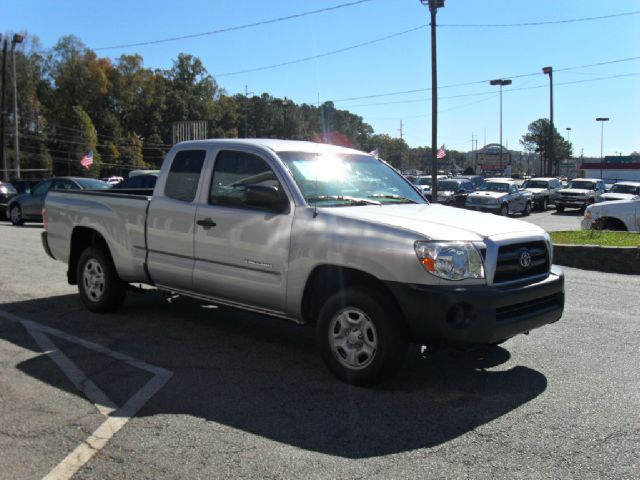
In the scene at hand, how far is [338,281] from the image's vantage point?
495 centimetres

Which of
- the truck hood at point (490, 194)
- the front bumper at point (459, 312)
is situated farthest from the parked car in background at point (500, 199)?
the front bumper at point (459, 312)

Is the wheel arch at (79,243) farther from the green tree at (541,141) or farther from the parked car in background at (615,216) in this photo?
the green tree at (541,141)

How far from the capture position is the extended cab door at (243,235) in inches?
206

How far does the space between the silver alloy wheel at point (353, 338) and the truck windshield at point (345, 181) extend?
1.02 m

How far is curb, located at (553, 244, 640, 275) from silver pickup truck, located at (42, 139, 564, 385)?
6449 millimetres

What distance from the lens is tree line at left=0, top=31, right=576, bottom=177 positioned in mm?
85375

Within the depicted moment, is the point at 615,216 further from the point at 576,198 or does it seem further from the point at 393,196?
the point at 576,198

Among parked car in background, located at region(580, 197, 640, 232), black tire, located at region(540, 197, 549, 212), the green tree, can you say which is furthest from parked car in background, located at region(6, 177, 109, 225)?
the green tree

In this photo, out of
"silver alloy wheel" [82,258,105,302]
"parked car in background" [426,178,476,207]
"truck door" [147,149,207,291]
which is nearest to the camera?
"truck door" [147,149,207,291]

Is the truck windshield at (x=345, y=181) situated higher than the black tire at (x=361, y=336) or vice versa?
the truck windshield at (x=345, y=181)

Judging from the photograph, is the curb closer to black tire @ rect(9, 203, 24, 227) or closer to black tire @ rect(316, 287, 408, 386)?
black tire @ rect(316, 287, 408, 386)

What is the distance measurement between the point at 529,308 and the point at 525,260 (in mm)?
373

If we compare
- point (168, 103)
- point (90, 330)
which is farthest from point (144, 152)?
point (90, 330)

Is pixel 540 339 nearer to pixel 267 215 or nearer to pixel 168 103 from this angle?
pixel 267 215
